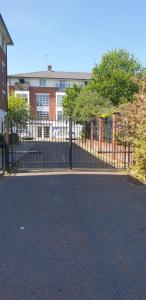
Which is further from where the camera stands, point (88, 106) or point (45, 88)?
point (45, 88)

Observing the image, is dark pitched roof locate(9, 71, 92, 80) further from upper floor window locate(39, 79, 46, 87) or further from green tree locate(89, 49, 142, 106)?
green tree locate(89, 49, 142, 106)

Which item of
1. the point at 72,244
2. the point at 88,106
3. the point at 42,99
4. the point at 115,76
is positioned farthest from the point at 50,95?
the point at 72,244

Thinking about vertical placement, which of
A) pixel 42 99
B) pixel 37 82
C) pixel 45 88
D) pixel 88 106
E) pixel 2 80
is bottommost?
pixel 88 106

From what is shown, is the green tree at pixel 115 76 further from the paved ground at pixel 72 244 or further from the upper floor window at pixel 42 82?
the paved ground at pixel 72 244

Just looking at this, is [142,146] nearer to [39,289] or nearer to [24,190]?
[24,190]

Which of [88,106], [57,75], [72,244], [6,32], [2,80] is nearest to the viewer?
[72,244]

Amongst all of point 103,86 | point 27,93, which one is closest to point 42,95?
point 27,93

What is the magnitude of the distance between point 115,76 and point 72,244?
37809mm

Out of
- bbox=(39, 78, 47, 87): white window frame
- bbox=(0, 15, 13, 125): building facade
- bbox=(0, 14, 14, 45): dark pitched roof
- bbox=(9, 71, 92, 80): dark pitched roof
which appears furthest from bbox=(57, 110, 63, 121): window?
bbox=(0, 15, 13, 125): building facade

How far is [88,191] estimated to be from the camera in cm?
845

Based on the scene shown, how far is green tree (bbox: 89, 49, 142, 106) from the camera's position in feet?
132

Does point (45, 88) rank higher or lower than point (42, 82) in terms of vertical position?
lower

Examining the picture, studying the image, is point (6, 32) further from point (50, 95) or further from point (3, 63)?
point (50, 95)

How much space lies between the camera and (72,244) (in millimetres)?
4656
